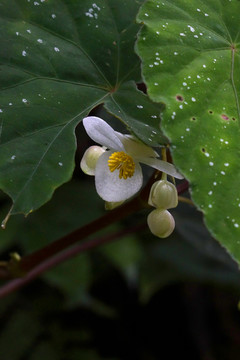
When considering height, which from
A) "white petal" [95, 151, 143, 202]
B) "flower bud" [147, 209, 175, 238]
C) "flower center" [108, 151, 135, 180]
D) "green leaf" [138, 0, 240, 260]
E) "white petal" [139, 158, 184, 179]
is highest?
"green leaf" [138, 0, 240, 260]

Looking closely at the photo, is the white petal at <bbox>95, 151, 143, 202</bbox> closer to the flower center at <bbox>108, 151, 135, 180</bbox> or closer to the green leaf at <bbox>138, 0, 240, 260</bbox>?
the flower center at <bbox>108, 151, 135, 180</bbox>

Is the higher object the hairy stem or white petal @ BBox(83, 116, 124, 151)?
white petal @ BBox(83, 116, 124, 151)

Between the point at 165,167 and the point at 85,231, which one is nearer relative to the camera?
the point at 165,167

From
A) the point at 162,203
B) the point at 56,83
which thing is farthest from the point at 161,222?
the point at 56,83

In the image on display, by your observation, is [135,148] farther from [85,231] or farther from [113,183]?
[85,231]

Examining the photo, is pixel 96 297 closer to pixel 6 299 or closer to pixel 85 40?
pixel 6 299

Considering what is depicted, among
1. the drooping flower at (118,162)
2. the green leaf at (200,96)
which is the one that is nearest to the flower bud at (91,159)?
the drooping flower at (118,162)

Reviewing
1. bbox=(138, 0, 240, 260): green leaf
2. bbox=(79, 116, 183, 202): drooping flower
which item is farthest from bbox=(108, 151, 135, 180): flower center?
bbox=(138, 0, 240, 260): green leaf
